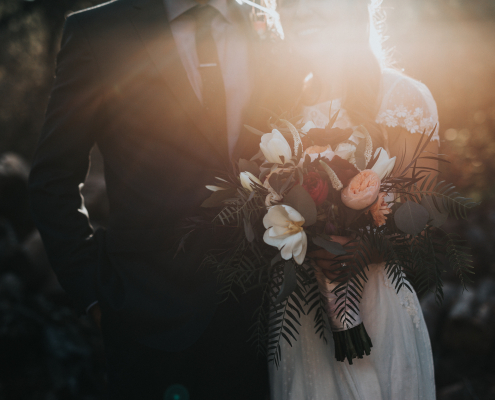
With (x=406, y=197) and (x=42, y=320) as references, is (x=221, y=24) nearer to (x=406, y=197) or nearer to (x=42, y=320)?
(x=406, y=197)

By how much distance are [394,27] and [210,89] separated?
3.62 meters

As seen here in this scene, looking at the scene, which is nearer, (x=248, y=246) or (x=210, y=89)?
(x=248, y=246)

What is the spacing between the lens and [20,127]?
22.7 feet

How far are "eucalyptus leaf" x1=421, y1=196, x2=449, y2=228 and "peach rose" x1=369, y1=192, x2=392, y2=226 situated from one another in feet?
0.40

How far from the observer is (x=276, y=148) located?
1176 millimetres

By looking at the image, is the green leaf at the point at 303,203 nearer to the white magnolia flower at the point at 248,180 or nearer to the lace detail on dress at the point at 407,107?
the white magnolia flower at the point at 248,180

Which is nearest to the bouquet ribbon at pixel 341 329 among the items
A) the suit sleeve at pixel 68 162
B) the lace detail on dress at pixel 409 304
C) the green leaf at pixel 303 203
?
the lace detail on dress at pixel 409 304

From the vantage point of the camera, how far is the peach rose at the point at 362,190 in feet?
3.56

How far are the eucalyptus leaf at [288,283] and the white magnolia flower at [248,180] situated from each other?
0.96ft

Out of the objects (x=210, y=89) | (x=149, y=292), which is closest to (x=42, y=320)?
(x=149, y=292)

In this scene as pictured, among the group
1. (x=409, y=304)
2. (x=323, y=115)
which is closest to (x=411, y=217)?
(x=409, y=304)

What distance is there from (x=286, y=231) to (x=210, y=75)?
0.90 meters

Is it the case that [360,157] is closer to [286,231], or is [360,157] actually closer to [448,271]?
[286,231]

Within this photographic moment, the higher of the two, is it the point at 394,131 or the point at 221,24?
the point at 221,24
